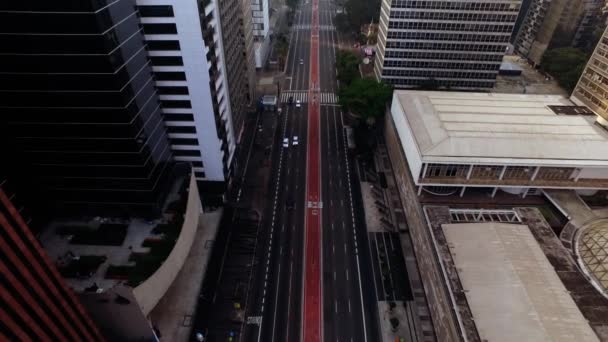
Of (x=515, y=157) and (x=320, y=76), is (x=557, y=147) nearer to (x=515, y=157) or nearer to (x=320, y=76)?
(x=515, y=157)

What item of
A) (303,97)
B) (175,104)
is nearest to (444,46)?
(303,97)

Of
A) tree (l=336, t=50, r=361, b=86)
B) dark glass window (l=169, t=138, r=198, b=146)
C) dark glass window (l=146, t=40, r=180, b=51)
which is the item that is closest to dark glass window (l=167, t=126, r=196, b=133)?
dark glass window (l=169, t=138, r=198, b=146)

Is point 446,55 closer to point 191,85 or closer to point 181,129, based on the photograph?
point 191,85

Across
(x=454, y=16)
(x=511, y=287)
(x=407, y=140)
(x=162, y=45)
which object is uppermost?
(x=162, y=45)

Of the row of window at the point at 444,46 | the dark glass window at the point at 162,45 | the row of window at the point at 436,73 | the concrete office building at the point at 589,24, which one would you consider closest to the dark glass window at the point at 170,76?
the dark glass window at the point at 162,45

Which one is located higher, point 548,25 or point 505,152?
point 548,25

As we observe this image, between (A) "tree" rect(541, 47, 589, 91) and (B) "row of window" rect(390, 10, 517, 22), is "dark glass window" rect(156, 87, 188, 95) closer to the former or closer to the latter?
(B) "row of window" rect(390, 10, 517, 22)
